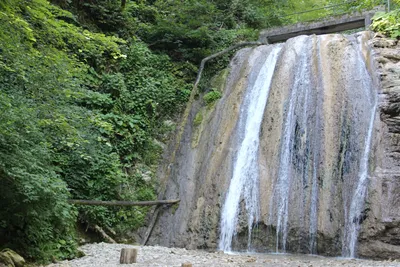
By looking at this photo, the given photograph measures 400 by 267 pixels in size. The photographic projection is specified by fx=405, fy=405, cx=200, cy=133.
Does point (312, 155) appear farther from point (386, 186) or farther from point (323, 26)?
point (323, 26)

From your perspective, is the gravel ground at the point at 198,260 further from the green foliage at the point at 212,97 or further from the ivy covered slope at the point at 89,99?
the green foliage at the point at 212,97

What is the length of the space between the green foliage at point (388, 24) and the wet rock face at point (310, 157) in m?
0.35

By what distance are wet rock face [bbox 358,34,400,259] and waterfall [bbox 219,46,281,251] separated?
2.36 meters

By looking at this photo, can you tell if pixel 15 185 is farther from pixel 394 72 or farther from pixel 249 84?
pixel 394 72

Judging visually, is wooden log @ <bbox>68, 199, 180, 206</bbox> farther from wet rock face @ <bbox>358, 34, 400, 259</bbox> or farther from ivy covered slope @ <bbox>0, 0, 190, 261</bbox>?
wet rock face @ <bbox>358, 34, 400, 259</bbox>

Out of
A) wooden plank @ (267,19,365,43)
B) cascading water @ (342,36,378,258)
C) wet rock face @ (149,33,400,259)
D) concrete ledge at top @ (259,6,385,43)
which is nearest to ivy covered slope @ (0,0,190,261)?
wet rock face @ (149,33,400,259)

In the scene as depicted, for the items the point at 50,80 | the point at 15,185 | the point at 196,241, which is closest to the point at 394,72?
the point at 196,241

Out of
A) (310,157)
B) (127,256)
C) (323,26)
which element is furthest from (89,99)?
(323,26)

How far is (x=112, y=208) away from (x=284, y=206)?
→ 4.14 m

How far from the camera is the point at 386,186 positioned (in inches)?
316

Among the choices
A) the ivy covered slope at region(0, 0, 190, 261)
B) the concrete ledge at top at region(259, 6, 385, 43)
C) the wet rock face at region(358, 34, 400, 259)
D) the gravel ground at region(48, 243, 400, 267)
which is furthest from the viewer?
the concrete ledge at top at region(259, 6, 385, 43)

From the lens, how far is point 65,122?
21.7ft

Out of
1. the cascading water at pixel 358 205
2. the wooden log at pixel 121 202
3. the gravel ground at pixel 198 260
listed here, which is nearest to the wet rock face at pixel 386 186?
the cascading water at pixel 358 205

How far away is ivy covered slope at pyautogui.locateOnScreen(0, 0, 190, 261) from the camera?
19.1ft
